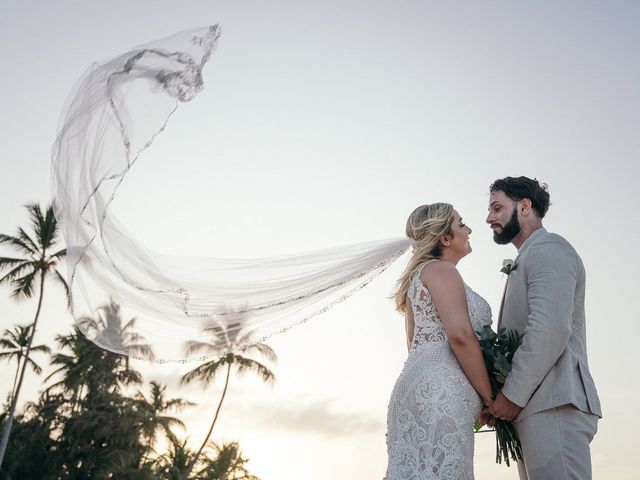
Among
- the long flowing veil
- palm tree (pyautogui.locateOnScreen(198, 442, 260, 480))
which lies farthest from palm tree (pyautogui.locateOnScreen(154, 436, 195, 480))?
the long flowing veil

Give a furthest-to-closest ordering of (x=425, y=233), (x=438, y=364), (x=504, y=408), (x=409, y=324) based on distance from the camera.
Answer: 1. (x=409, y=324)
2. (x=425, y=233)
3. (x=438, y=364)
4. (x=504, y=408)

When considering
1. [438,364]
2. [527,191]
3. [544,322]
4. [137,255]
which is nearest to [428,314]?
[438,364]

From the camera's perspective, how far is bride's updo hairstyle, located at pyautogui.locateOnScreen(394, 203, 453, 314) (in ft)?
16.5

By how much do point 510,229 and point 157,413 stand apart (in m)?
37.0

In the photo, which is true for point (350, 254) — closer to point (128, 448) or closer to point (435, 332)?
point (435, 332)

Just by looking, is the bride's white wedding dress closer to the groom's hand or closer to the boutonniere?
the groom's hand

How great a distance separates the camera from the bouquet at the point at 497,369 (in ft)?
15.5

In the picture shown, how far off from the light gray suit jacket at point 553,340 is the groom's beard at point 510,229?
1.18 ft

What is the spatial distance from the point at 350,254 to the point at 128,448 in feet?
93.1

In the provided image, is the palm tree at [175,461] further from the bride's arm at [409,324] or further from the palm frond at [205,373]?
the bride's arm at [409,324]

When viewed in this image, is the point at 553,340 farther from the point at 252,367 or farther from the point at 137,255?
the point at 252,367

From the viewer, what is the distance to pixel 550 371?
4.53m

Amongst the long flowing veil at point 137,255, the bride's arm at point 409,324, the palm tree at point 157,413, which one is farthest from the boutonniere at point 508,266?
the palm tree at point 157,413

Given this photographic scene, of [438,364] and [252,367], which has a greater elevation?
[252,367]
